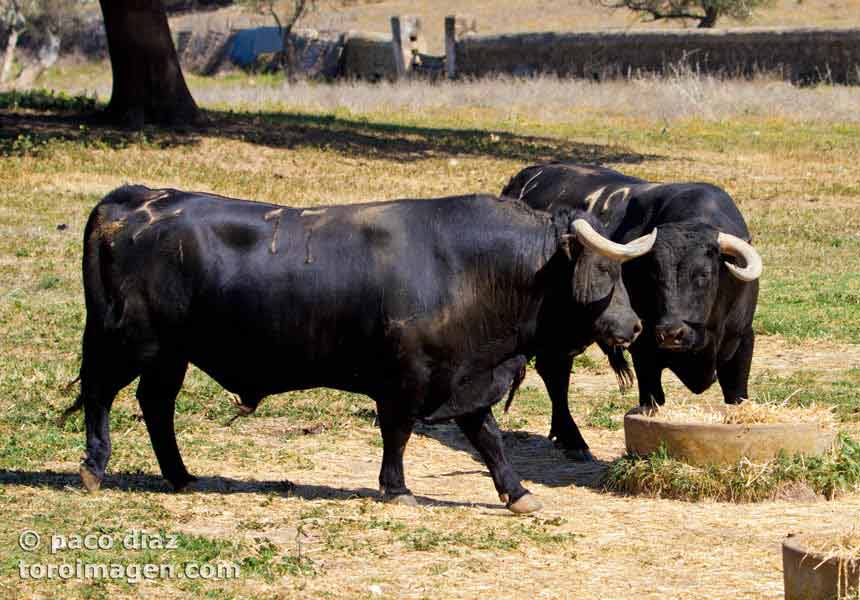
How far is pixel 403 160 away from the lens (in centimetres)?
2258

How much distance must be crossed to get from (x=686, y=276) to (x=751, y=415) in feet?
3.27

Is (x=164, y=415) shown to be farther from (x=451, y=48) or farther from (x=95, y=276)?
(x=451, y=48)

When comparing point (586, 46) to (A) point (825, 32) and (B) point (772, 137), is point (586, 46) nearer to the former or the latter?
(A) point (825, 32)

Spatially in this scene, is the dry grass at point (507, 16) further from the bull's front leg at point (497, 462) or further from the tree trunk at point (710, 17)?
the bull's front leg at point (497, 462)

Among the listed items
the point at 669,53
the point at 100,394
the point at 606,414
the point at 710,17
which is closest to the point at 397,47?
the point at 669,53

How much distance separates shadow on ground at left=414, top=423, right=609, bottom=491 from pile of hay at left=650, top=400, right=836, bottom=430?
0.61 m

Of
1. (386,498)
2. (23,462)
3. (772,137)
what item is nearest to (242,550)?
(386,498)

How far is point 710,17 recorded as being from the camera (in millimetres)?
50406

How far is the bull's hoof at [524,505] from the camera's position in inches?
311

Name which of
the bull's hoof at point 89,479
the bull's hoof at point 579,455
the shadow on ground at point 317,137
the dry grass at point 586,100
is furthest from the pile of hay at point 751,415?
the dry grass at point 586,100

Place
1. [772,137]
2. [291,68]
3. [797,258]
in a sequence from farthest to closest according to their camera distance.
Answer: [291,68] < [772,137] < [797,258]

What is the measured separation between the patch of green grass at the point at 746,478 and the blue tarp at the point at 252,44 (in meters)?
46.2

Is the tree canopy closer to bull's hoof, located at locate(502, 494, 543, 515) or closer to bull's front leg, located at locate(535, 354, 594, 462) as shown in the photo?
bull's front leg, located at locate(535, 354, 594, 462)

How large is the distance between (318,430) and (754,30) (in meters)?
28.3
